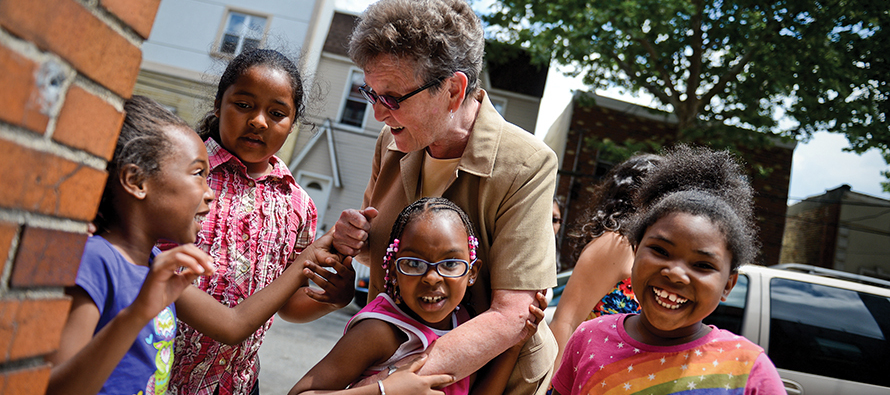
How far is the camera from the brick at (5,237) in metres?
0.68

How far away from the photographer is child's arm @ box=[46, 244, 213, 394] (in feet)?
3.02

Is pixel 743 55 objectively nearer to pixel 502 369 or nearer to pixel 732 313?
pixel 732 313

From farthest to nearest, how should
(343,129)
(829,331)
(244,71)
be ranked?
1. (343,129)
2. (829,331)
3. (244,71)

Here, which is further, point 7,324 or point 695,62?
point 695,62

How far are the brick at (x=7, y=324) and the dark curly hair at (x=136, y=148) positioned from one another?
501 mm

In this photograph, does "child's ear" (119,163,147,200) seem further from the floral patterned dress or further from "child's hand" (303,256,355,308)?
the floral patterned dress

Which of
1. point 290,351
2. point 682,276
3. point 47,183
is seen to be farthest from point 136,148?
point 290,351

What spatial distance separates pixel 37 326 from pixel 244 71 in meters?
1.23

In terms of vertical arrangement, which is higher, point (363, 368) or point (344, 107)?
point (344, 107)

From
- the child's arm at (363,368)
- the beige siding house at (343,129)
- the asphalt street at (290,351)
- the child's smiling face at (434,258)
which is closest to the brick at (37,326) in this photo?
the child's arm at (363,368)

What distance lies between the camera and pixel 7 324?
2.30 feet

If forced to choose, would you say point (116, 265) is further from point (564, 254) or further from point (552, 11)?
point (564, 254)

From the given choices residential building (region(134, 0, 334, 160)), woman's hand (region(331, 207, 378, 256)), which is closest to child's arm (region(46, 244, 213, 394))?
woman's hand (region(331, 207, 378, 256))

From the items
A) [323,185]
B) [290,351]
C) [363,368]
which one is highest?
[323,185]
